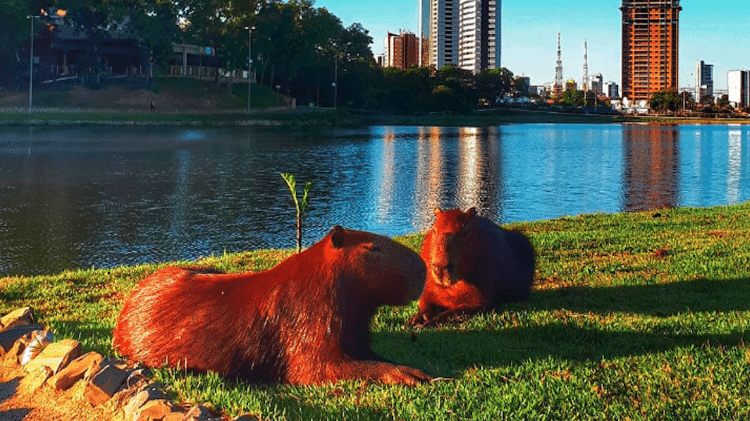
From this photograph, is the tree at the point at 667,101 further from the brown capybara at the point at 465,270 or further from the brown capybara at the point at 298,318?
the brown capybara at the point at 298,318

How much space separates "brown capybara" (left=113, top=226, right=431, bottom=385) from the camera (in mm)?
→ 4973

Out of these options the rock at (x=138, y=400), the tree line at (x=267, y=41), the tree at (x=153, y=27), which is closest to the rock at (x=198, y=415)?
the rock at (x=138, y=400)

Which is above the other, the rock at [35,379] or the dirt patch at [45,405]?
the rock at [35,379]

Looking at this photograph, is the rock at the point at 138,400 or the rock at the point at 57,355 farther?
the rock at the point at 57,355

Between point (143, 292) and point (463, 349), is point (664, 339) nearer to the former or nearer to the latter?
point (463, 349)

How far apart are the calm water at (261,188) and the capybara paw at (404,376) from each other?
11.4 m

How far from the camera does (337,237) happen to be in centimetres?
504

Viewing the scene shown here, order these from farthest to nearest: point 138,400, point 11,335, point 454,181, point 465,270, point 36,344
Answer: point 454,181 < point 465,270 < point 11,335 < point 36,344 < point 138,400

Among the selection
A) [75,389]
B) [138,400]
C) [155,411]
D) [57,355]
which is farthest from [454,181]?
[155,411]

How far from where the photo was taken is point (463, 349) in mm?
5965

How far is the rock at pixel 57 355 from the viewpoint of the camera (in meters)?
5.49

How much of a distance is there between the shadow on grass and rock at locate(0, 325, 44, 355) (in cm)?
295

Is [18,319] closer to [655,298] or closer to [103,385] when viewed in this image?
[103,385]

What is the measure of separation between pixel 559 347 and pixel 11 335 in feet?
14.7
